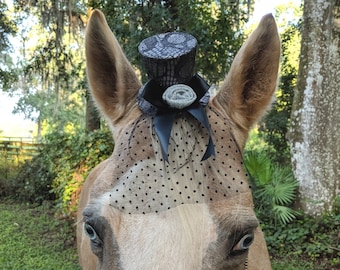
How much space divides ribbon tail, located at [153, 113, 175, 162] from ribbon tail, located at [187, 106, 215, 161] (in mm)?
106

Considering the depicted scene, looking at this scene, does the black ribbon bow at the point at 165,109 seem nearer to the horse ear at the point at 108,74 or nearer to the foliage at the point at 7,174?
the horse ear at the point at 108,74

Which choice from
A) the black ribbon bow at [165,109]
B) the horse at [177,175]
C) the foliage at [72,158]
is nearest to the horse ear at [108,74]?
the horse at [177,175]

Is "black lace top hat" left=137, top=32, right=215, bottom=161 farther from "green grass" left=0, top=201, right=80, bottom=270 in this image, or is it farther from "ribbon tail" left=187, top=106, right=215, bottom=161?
"green grass" left=0, top=201, right=80, bottom=270

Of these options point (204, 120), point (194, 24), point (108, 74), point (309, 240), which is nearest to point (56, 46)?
point (194, 24)

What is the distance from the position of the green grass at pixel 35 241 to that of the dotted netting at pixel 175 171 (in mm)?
5806

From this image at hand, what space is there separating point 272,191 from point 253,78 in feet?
17.9

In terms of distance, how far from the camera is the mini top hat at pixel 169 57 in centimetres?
179

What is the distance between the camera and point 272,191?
279 inches

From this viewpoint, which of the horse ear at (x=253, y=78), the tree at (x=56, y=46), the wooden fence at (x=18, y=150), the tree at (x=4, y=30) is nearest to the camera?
the horse ear at (x=253, y=78)

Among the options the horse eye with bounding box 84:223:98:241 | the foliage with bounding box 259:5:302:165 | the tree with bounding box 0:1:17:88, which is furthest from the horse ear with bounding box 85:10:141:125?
the tree with bounding box 0:1:17:88

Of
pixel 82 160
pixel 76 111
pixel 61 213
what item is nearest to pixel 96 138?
pixel 82 160

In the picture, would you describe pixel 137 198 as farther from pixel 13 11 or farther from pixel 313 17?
pixel 13 11

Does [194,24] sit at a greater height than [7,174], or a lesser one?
greater

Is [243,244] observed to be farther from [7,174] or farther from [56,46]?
[7,174]
